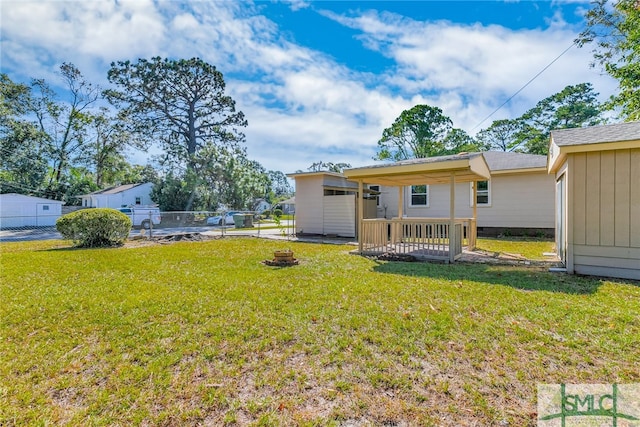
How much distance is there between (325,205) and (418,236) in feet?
18.8

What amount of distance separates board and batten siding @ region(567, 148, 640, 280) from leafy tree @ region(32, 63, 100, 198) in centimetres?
3731

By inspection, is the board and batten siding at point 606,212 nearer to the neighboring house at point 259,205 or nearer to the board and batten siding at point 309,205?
the board and batten siding at point 309,205

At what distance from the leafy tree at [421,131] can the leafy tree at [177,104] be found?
1601 cm

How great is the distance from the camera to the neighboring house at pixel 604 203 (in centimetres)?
531

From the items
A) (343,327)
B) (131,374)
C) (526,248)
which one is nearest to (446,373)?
(343,327)

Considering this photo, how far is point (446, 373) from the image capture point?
2.45m

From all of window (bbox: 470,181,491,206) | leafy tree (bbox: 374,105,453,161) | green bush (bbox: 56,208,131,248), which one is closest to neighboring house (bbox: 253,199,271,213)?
leafy tree (bbox: 374,105,453,161)

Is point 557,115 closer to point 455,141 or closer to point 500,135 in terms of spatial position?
point 500,135

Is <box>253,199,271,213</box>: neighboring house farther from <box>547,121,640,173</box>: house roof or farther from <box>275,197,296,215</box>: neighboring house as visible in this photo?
<box>547,121,640,173</box>: house roof

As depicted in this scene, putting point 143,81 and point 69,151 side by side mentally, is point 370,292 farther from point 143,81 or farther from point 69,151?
point 69,151

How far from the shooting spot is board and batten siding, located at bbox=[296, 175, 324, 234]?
1360 cm

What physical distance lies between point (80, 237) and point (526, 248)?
46.4ft

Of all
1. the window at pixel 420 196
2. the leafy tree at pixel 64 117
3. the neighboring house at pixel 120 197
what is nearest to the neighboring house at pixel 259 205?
the neighboring house at pixel 120 197

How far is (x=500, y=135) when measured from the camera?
32531 mm
